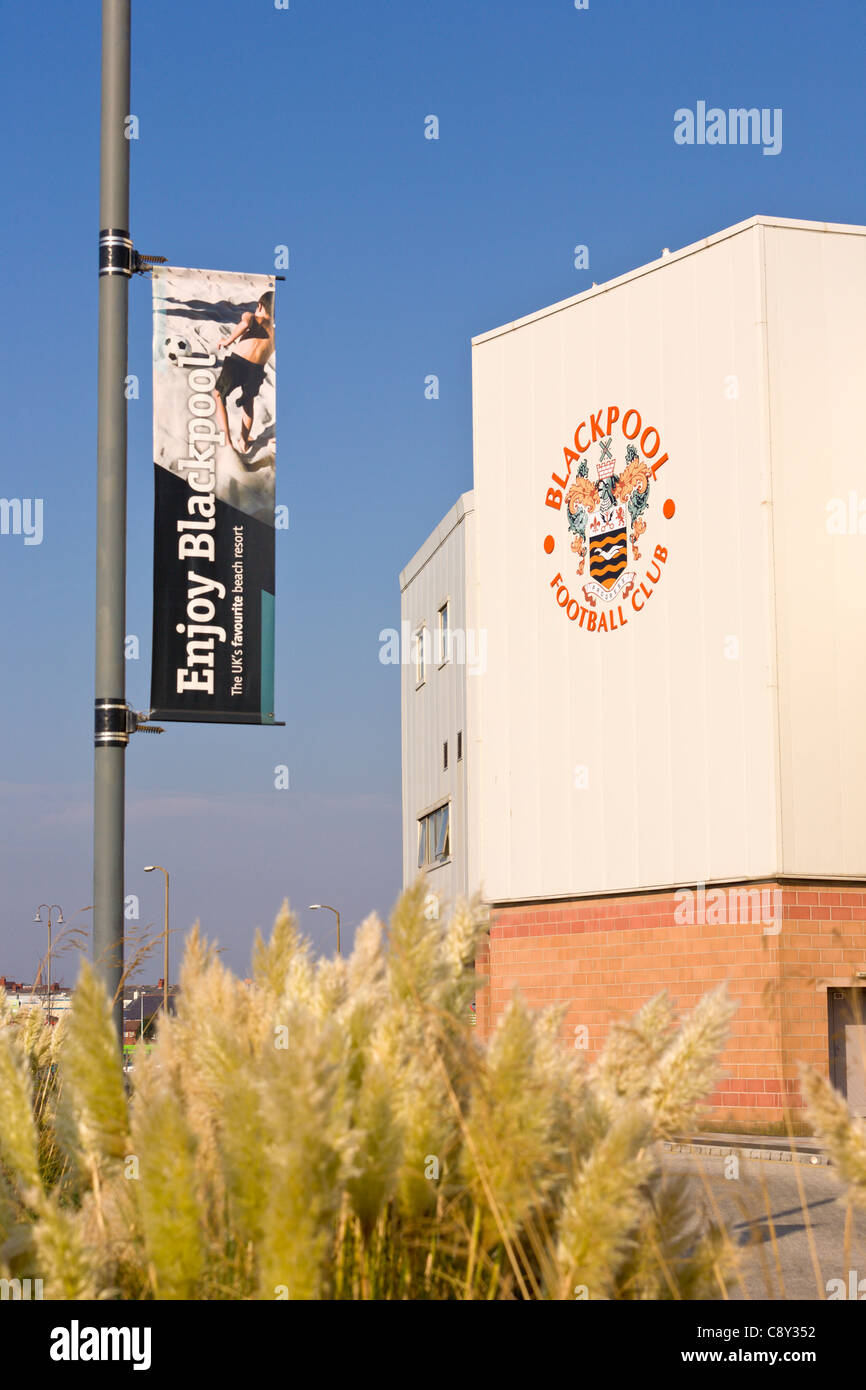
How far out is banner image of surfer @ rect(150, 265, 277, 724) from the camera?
321 inches

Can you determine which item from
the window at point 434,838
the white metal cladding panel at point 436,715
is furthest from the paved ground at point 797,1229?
the window at point 434,838

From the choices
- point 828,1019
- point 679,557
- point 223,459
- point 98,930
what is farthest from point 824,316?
point 98,930

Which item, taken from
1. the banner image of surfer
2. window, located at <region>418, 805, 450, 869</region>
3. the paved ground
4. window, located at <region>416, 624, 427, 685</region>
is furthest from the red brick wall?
window, located at <region>416, 624, 427, 685</region>

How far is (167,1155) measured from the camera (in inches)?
83.4

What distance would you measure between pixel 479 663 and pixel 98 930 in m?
18.9

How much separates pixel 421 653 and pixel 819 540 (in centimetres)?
1594

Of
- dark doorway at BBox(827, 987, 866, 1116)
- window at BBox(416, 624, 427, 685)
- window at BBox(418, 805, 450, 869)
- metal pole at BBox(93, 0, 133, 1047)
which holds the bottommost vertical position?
dark doorway at BBox(827, 987, 866, 1116)

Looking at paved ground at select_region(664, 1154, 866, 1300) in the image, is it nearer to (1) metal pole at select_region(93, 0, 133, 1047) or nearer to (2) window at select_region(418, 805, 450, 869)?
(1) metal pole at select_region(93, 0, 133, 1047)

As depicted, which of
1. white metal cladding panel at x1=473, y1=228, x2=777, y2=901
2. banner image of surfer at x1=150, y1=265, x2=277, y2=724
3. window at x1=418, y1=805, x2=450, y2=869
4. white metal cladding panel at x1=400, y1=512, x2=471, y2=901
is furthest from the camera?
window at x1=418, y1=805, x2=450, y2=869

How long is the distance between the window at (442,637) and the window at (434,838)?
3.37m

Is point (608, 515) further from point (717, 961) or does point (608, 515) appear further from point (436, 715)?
point (436, 715)

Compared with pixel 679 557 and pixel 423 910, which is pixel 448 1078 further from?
pixel 679 557

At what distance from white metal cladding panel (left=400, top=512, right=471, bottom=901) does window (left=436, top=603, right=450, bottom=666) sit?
18 centimetres

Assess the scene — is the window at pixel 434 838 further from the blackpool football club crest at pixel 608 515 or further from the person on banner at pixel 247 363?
the person on banner at pixel 247 363
